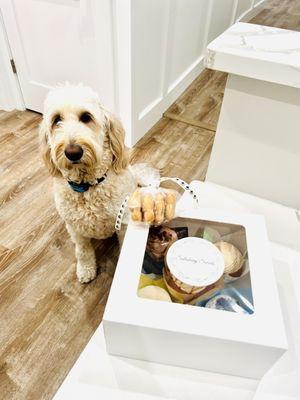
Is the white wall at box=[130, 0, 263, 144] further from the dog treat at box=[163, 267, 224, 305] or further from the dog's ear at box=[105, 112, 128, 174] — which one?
the dog treat at box=[163, 267, 224, 305]

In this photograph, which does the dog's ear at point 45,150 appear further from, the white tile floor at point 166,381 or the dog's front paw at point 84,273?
the white tile floor at point 166,381

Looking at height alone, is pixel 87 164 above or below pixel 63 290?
above

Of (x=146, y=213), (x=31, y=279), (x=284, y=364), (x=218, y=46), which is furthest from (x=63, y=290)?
(x=218, y=46)

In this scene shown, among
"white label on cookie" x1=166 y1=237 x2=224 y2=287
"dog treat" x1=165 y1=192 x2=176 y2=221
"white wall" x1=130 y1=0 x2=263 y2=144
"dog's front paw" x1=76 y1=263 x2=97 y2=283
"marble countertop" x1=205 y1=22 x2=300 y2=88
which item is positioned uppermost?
"marble countertop" x1=205 y1=22 x2=300 y2=88

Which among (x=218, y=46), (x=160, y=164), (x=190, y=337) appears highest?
(x=218, y=46)

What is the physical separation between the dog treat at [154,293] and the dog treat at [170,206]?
0.16 metres

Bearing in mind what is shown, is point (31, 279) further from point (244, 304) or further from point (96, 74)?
point (96, 74)

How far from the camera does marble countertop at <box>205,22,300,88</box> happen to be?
723 millimetres

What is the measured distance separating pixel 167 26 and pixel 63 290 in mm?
1572

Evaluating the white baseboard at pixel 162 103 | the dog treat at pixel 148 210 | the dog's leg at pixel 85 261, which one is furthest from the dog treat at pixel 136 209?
the white baseboard at pixel 162 103

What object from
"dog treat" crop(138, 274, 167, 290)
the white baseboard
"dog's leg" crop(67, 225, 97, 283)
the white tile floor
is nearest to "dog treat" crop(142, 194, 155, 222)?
"dog treat" crop(138, 274, 167, 290)

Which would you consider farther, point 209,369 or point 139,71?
point 139,71

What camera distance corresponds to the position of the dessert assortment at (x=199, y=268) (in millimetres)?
573

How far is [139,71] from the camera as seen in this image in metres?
1.70
